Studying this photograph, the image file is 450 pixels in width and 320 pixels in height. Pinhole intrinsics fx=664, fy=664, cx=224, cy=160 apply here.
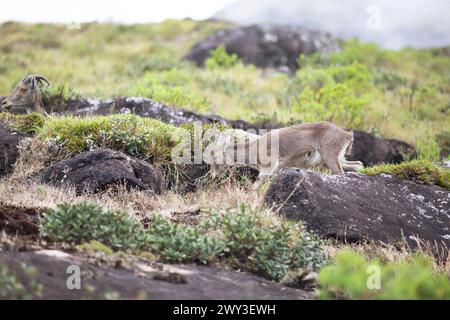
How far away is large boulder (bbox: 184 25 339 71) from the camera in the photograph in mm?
31422

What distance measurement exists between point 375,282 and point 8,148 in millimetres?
7413

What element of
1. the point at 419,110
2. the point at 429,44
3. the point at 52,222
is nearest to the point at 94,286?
the point at 52,222

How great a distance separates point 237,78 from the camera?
26906mm

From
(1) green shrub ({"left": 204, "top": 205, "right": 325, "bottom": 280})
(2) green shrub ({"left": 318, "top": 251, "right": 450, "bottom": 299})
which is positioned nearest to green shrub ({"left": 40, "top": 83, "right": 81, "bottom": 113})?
(1) green shrub ({"left": 204, "top": 205, "right": 325, "bottom": 280})

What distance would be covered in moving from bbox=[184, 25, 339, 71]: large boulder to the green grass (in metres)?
1.42

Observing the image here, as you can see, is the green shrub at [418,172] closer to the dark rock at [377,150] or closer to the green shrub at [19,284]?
the dark rock at [377,150]

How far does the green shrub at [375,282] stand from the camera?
214 inches

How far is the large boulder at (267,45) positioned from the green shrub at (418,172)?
20665 millimetres

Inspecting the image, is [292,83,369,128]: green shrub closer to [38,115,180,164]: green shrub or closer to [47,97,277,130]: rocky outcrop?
[47,97,277,130]: rocky outcrop

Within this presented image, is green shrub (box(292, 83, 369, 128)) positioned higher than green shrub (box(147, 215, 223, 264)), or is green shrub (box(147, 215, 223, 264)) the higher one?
green shrub (box(147, 215, 223, 264))

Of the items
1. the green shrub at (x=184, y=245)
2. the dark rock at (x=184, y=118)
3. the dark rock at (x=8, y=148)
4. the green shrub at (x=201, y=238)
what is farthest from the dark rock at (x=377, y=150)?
the green shrub at (x=184, y=245)

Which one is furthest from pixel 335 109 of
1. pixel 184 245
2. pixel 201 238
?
pixel 184 245

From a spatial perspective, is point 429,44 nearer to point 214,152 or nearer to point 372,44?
point 372,44

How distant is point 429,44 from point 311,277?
3771 cm
